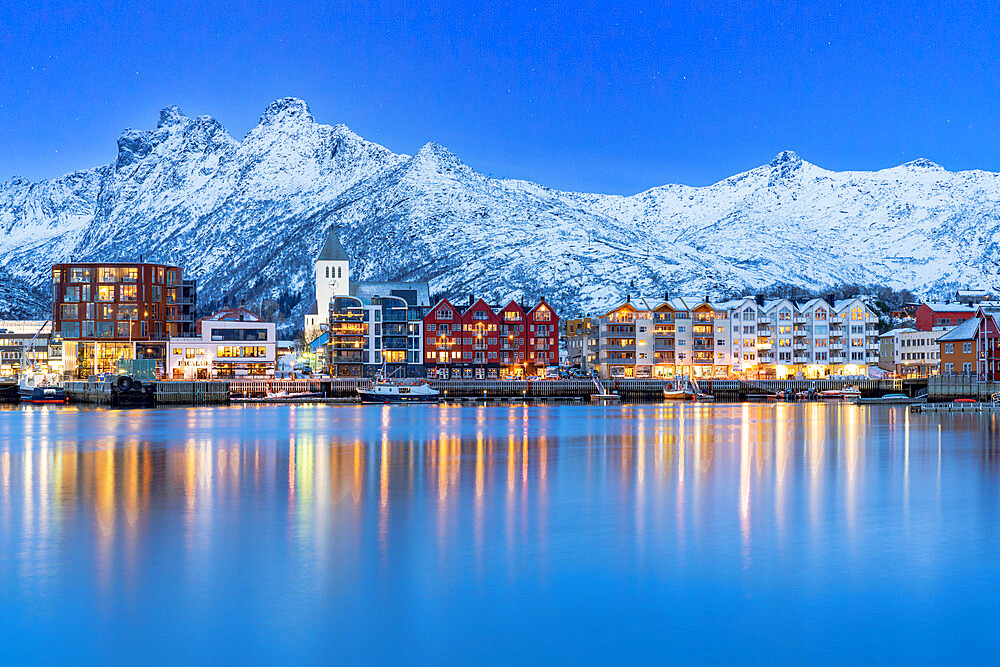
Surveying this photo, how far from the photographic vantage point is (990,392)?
419ft

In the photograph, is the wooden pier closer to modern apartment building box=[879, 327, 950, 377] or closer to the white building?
the white building

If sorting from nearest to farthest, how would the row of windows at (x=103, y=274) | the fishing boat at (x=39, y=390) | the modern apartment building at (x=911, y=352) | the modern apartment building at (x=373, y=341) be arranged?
the fishing boat at (x=39, y=390) < the modern apartment building at (x=911, y=352) < the modern apartment building at (x=373, y=341) < the row of windows at (x=103, y=274)

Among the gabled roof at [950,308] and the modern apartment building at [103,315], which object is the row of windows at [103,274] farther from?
the gabled roof at [950,308]

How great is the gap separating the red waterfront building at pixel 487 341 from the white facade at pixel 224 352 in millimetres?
25873

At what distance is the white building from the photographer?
16025cm

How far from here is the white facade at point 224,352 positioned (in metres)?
160

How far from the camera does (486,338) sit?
16875 centimetres

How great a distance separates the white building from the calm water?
→ 100 m

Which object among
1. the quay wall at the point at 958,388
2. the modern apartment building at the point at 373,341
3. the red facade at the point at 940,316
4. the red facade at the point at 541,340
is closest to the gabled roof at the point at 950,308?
the red facade at the point at 940,316

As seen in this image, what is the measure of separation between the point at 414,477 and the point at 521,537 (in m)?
16.0

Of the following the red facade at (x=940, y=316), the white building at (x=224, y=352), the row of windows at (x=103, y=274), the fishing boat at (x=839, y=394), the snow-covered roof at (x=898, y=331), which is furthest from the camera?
the snow-covered roof at (x=898, y=331)

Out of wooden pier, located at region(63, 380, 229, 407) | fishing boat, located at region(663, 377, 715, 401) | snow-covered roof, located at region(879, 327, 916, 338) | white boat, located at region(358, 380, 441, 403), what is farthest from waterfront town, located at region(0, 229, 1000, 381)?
white boat, located at region(358, 380, 441, 403)

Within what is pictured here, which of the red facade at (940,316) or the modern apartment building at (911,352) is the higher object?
the red facade at (940,316)

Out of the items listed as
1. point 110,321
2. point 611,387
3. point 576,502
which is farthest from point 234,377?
point 576,502
